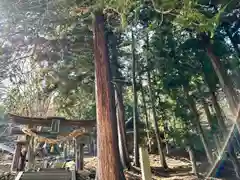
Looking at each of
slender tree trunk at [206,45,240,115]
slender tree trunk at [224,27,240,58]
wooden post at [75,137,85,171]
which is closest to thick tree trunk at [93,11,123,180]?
wooden post at [75,137,85,171]

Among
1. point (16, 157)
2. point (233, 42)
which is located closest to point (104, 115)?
point (16, 157)

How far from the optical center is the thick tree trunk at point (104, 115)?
4.91 m

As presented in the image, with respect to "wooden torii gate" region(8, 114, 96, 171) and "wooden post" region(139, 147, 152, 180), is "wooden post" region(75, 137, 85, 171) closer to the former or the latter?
"wooden torii gate" region(8, 114, 96, 171)

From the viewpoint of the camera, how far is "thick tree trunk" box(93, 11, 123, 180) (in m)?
4.91

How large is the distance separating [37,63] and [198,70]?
6164mm

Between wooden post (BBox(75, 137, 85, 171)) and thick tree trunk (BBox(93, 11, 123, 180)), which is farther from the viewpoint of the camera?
wooden post (BBox(75, 137, 85, 171))

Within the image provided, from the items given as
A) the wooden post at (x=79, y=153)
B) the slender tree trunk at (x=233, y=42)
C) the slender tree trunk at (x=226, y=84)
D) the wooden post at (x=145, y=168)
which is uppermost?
the slender tree trunk at (x=233, y=42)

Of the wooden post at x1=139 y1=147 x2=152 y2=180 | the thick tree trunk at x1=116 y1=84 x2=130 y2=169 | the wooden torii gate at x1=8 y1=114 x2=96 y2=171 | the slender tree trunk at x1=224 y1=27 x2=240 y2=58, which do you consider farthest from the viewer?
the thick tree trunk at x1=116 y1=84 x2=130 y2=169

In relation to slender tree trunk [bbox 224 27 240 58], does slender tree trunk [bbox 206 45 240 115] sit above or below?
below

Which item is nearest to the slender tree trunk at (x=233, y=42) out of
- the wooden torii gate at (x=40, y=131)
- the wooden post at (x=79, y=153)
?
the wooden torii gate at (x=40, y=131)

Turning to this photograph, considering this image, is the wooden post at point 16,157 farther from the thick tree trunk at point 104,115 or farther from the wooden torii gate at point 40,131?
the thick tree trunk at point 104,115

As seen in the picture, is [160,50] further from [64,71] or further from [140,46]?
[64,71]

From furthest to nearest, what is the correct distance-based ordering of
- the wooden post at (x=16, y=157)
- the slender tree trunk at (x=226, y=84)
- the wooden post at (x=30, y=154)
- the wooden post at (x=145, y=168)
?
the wooden post at (x=30, y=154)
the wooden post at (x=16, y=157)
the slender tree trunk at (x=226, y=84)
the wooden post at (x=145, y=168)

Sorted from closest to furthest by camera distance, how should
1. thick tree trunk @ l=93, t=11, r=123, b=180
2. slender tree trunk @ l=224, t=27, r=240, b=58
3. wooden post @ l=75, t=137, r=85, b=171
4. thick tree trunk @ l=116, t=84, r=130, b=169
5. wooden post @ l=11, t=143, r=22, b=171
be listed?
thick tree trunk @ l=93, t=11, r=123, b=180 → wooden post @ l=11, t=143, r=22, b=171 → slender tree trunk @ l=224, t=27, r=240, b=58 → wooden post @ l=75, t=137, r=85, b=171 → thick tree trunk @ l=116, t=84, r=130, b=169
